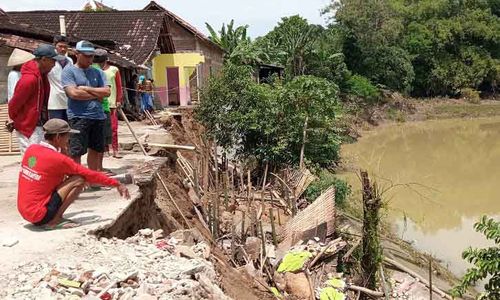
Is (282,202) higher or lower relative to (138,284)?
lower

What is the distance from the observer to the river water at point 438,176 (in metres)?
13.9

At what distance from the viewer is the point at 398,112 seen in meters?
38.5

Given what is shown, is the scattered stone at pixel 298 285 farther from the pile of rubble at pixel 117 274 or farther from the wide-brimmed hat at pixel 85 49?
the wide-brimmed hat at pixel 85 49

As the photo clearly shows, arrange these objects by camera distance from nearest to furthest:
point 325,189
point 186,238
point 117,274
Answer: point 117,274 < point 186,238 < point 325,189

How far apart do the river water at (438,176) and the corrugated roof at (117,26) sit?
923 cm

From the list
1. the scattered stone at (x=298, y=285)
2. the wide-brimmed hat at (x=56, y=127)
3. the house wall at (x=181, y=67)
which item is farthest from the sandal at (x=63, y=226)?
the house wall at (x=181, y=67)

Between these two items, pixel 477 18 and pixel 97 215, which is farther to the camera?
pixel 477 18

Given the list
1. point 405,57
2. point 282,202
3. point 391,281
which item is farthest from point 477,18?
point 391,281

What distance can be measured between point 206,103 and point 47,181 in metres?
11.6

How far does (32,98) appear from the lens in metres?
5.91

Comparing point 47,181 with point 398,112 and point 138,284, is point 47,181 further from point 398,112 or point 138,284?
point 398,112

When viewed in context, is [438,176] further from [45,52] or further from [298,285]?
[45,52]

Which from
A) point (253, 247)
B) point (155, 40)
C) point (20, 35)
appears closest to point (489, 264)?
point (253, 247)

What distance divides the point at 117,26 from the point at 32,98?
18139 mm
